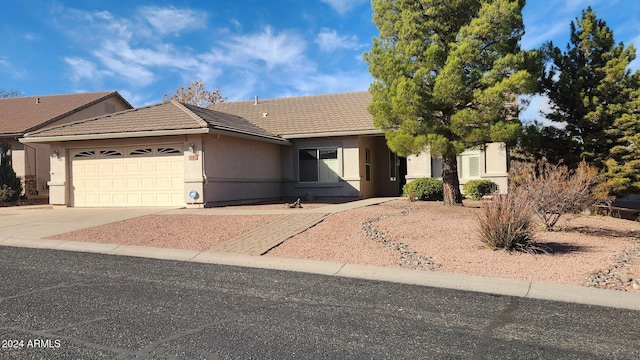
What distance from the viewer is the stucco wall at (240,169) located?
16.7 metres

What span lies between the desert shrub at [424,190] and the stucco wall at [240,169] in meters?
6.00

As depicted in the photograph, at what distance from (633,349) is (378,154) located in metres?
18.4

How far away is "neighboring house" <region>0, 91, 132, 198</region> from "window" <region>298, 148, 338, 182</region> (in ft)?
42.9

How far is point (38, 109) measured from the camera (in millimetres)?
27641

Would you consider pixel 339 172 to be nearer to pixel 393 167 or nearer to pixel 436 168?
pixel 393 167

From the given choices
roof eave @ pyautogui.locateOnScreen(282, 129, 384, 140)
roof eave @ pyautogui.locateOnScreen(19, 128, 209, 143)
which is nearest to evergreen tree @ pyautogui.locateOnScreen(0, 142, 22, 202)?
roof eave @ pyautogui.locateOnScreen(19, 128, 209, 143)

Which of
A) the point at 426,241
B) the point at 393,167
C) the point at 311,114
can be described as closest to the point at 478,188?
the point at 393,167

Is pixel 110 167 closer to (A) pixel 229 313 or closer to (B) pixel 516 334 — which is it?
(A) pixel 229 313

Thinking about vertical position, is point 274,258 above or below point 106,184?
below

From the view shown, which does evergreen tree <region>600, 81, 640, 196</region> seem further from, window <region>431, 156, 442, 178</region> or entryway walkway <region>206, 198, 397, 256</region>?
entryway walkway <region>206, 198, 397, 256</region>

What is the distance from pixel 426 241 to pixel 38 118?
78.3ft

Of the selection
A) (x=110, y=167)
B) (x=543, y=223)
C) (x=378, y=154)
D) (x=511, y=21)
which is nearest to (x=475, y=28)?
(x=511, y=21)

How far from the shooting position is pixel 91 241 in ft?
34.7

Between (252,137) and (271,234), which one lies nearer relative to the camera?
(271,234)
